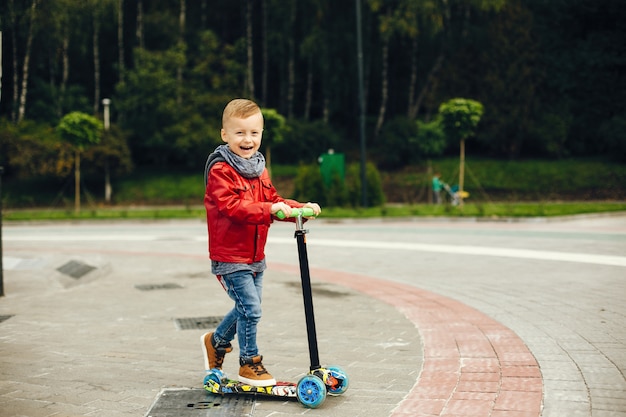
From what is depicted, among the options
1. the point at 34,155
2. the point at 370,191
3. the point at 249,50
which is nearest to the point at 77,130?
the point at 34,155

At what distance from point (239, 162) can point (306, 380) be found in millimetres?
1281

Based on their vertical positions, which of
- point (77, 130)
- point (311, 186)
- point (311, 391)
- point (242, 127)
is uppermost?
point (77, 130)

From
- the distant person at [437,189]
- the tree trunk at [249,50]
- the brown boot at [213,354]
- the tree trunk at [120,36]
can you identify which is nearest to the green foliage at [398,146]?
the tree trunk at [249,50]

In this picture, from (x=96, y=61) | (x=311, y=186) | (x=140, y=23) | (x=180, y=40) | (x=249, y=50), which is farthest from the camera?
(x=249, y=50)

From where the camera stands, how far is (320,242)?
48.8ft

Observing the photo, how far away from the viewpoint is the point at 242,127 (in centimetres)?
422

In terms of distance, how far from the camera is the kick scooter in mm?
4090

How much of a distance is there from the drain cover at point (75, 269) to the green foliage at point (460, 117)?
15.8 metres

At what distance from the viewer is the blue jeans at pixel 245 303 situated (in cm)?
425

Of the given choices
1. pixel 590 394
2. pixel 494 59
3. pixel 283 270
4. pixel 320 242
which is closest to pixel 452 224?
pixel 320 242

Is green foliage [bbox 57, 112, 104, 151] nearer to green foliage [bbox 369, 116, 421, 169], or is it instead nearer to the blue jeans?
green foliage [bbox 369, 116, 421, 169]

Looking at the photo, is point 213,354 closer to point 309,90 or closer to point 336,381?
point 336,381

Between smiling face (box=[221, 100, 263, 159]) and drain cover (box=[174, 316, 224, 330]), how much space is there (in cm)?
281

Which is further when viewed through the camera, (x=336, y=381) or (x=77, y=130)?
(x=77, y=130)
